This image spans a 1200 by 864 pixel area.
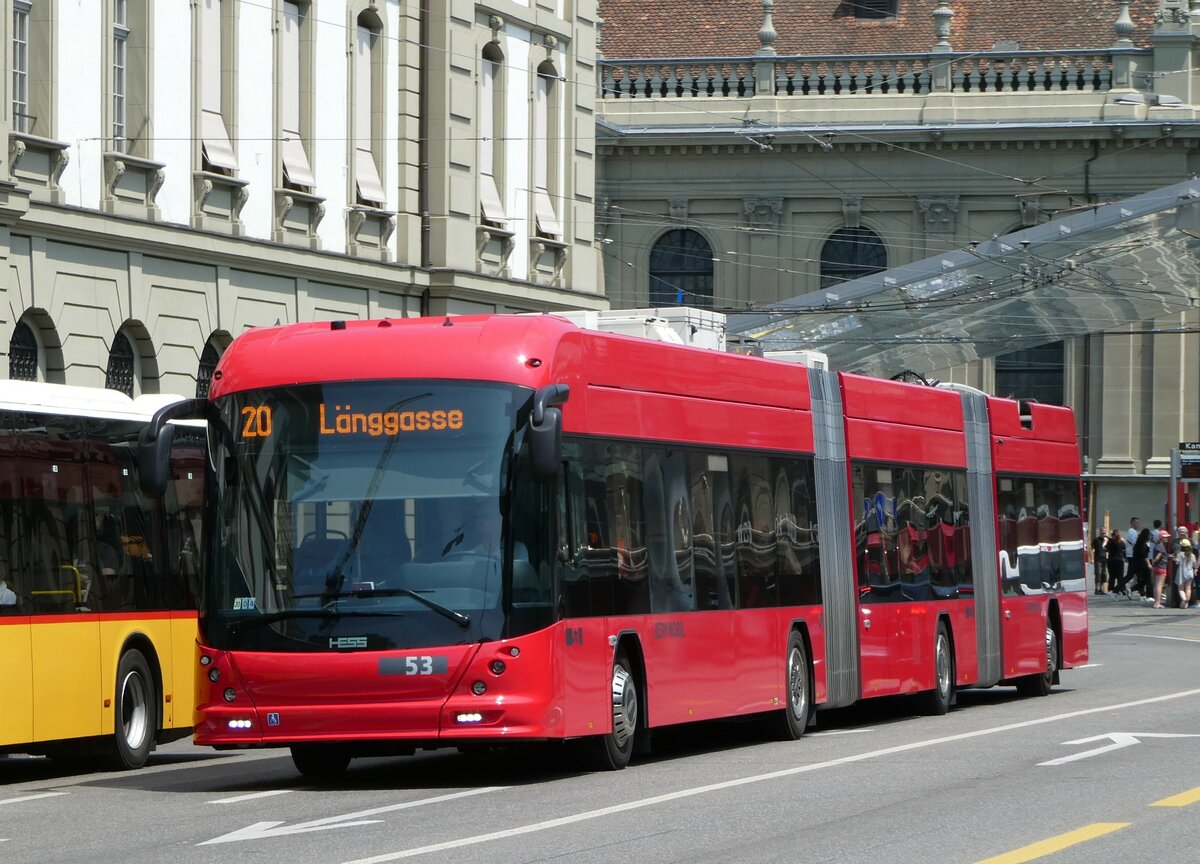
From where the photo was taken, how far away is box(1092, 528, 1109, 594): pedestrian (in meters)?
54.7

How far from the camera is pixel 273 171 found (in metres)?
30.4

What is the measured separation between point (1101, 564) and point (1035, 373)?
418 inches

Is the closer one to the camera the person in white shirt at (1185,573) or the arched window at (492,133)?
the arched window at (492,133)

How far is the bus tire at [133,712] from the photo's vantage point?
17.2 metres

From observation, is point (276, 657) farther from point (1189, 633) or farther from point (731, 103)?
point (731, 103)

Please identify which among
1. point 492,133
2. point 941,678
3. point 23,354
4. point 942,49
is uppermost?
point 942,49

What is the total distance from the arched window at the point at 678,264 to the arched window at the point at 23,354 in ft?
134

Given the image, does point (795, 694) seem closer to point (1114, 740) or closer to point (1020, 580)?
point (1114, 740)

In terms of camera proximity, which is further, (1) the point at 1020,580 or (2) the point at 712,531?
(1) the point at 1020,580

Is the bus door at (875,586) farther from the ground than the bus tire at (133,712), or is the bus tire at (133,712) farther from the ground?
the bus door at (875,586)

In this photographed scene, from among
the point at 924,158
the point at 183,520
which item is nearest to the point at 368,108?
the point at 183,520

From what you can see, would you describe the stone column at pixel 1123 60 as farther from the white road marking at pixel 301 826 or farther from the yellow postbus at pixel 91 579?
the white road marking at pixel 301 826

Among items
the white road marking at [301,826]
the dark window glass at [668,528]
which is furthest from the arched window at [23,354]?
the white road marking at [301,826]

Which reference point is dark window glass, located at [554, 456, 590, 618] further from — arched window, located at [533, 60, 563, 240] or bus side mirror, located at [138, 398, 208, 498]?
arched window, located at [533, 60, 563, 240]
